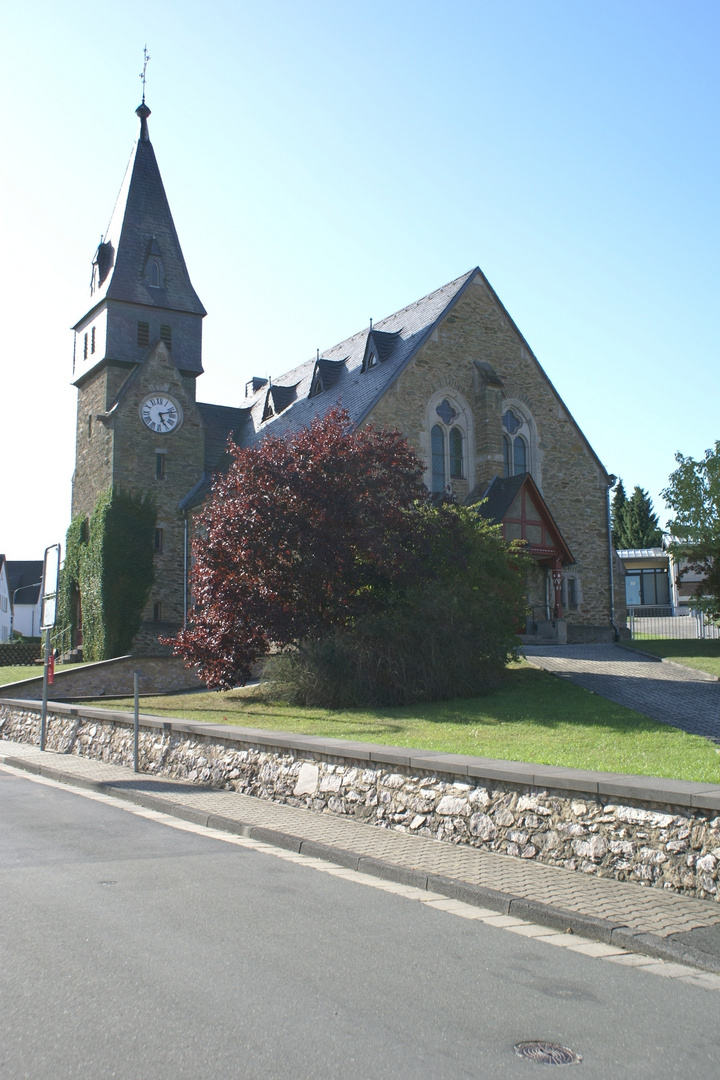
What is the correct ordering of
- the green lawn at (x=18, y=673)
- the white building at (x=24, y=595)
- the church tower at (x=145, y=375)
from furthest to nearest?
1. the white building at (x=24, y=595)
2. the church tower at (x=145, y=375)
3. the green lawn at (x=18, y=673)

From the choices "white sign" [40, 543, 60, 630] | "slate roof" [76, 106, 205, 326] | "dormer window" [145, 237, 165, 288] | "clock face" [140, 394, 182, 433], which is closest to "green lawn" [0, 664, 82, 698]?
"clock face" [140, 394, 182, 433]

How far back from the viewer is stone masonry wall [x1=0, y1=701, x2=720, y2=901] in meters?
7.00

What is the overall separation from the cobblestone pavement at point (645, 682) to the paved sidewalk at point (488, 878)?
561 cm

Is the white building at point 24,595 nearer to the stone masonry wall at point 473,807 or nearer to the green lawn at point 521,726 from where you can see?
the green lawn at point 521,726

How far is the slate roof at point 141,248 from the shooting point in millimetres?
41906

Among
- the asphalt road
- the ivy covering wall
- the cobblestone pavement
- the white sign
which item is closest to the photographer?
the asphalt road

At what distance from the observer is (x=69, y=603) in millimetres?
40000

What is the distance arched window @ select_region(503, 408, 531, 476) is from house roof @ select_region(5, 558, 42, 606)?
244ft

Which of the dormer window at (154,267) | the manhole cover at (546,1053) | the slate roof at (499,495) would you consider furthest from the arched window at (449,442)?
the manhole cover at (546,1053)

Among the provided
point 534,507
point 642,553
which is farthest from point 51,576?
point 642,553

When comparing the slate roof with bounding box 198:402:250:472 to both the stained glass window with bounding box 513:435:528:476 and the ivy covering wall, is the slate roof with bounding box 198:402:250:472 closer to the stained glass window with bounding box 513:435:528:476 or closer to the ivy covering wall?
the ivy covering wall

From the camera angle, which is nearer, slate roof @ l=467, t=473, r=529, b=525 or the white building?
slate roof @ l=467, t=473, r=529, b=525

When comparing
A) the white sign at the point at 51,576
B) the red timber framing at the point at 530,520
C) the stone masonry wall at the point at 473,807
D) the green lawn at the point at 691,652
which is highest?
the red timber framing at the point at 530,520

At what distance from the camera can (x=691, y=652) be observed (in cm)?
2544
